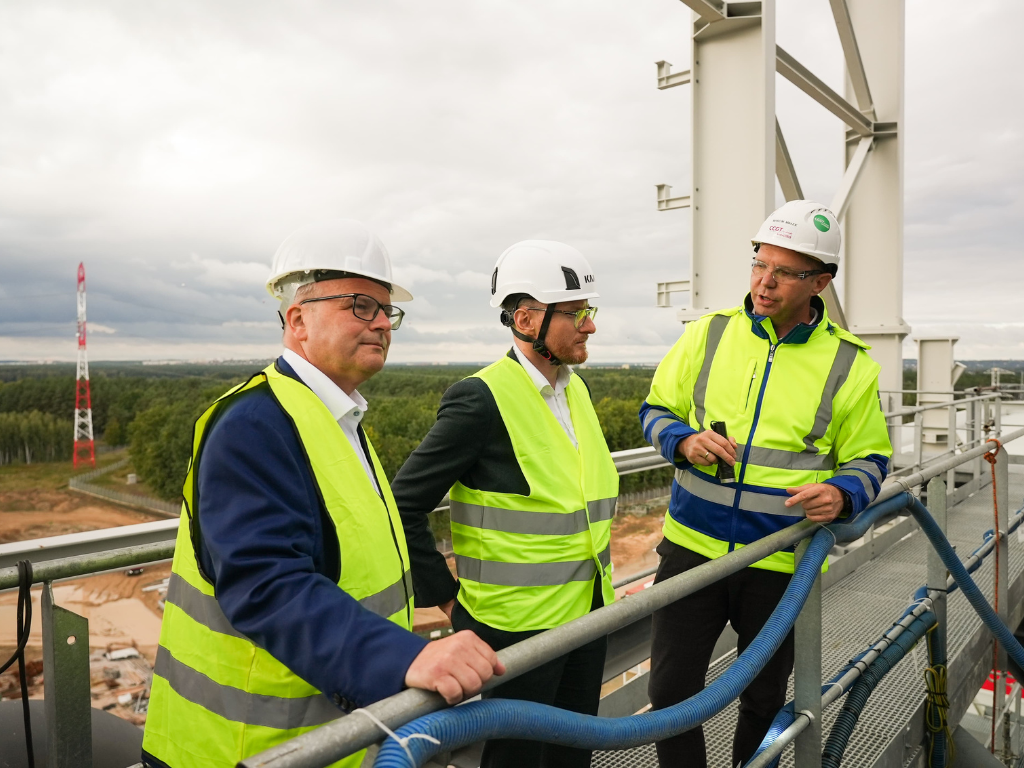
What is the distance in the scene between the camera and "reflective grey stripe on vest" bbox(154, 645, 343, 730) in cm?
112

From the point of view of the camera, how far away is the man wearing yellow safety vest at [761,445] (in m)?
2.03

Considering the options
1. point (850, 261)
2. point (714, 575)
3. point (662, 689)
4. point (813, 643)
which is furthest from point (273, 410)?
point (850, 261)

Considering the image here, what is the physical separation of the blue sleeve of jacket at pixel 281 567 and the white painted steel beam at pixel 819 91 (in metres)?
6.05

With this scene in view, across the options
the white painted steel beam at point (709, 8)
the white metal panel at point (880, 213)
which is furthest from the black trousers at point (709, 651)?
the white metal panel at point (880, 213)

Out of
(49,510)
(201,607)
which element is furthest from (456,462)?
(49,510)

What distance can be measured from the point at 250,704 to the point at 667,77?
5514 millimetres

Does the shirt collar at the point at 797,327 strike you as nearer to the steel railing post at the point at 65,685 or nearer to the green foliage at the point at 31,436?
the steel railing post at the point at 65,685

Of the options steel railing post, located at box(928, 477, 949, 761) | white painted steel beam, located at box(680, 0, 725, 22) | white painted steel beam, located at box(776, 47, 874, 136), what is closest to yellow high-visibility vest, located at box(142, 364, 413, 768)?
steel railing post, located at box(928, 477, 949, 761)

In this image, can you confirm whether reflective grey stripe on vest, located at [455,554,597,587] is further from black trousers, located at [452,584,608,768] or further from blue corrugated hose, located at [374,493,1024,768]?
blue corrugated hose, located at [374,493,1024,768]

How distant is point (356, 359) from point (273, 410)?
263 millimetres

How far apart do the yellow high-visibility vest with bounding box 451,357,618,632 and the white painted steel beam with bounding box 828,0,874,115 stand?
6.81 metres

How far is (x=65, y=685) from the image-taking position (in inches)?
61.1

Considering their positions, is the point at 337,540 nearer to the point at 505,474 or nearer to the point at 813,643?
the point at 505,474

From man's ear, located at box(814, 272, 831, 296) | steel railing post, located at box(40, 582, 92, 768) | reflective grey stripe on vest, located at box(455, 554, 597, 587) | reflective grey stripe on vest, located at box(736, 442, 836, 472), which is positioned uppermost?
man's ear, located at box(814, 272, 831, 296)
